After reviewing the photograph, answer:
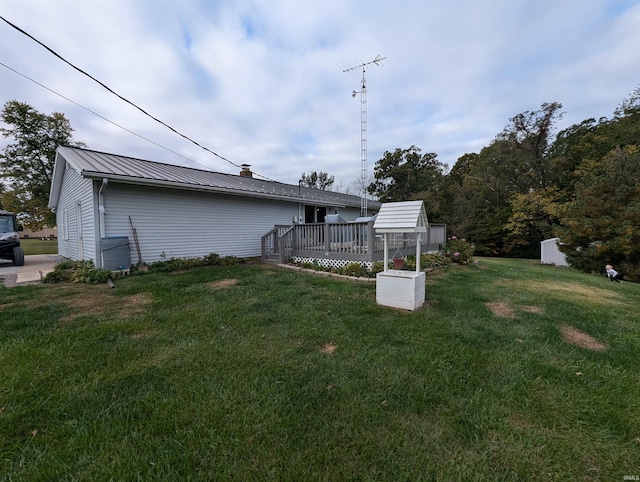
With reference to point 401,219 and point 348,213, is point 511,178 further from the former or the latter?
point 401,219

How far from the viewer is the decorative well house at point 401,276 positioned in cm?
435

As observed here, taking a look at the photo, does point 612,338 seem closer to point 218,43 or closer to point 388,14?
point 388,14

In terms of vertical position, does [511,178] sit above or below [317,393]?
above

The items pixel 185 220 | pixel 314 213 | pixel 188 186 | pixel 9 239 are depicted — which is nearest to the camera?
pixel 188 186

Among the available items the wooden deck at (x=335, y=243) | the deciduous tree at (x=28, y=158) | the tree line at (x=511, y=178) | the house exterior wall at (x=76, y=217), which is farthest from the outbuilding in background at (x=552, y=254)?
the deciduous tree at (x=28, y=158)

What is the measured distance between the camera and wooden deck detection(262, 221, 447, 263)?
7.48 meters

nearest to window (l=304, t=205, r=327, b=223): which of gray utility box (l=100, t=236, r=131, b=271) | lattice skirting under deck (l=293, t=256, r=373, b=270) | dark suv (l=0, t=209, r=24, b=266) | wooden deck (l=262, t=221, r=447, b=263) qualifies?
wooden deck (l=262, t=221, r=447, b=263)

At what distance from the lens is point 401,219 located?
4848 mm

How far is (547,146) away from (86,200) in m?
29.2

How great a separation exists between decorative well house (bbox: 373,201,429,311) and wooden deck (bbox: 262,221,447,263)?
2081mm

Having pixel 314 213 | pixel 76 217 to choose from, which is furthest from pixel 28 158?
pixel 314 213

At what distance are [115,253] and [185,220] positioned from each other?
7.07ft

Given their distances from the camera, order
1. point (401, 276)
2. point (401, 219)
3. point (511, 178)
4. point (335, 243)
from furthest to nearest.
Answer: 1. point (511, 178)
2. point (335, 243)
3. point (401, 219)
4. point (401, 276)

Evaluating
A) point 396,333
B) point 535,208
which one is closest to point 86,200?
point 396,333
